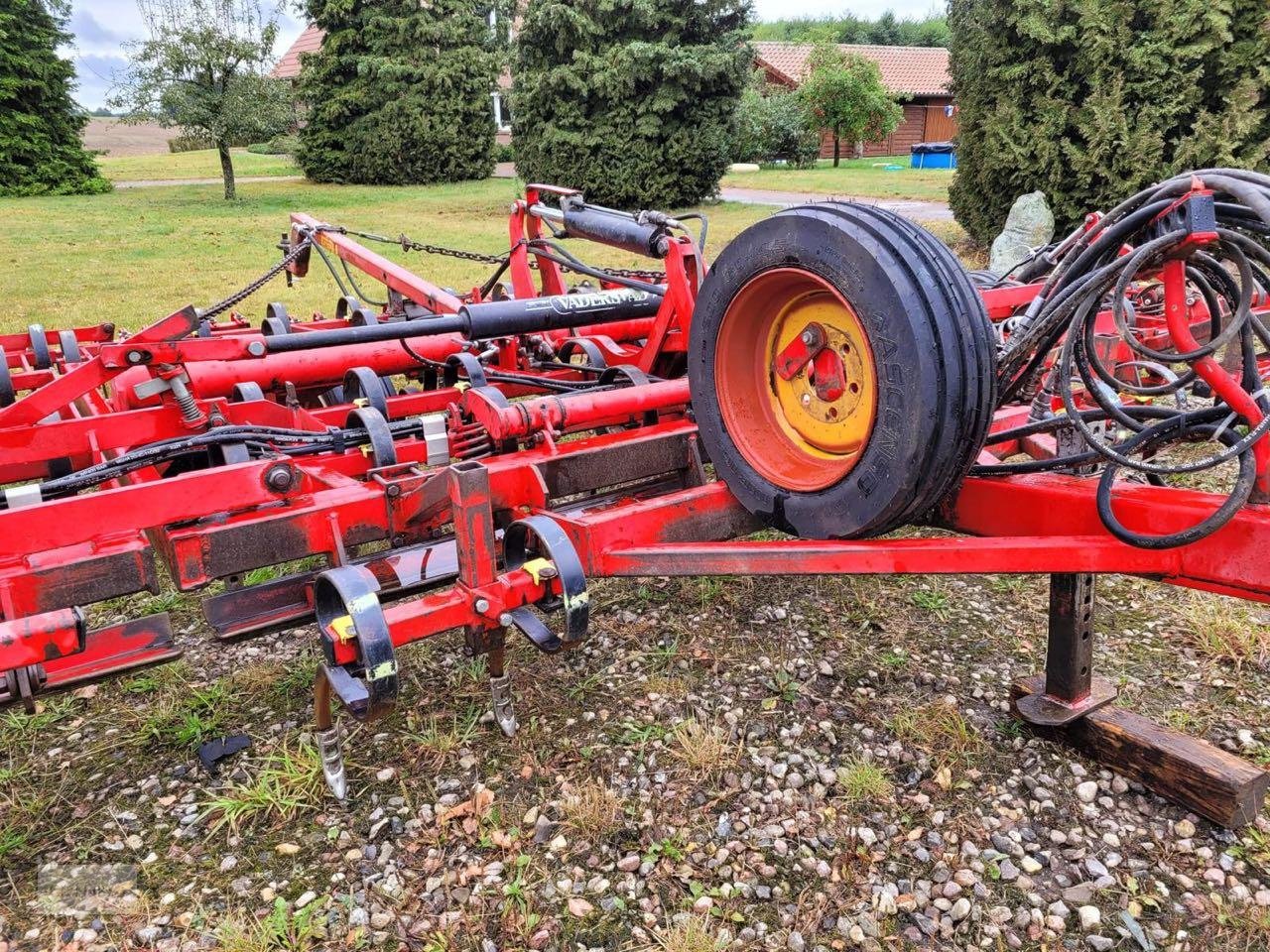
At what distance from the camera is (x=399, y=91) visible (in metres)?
25.3

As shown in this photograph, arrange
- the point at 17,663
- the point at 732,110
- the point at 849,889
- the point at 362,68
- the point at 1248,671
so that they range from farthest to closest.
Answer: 1. the point at 362,68
2. the point at 732,110
3. the point at 1248,671
4. the point at 849,889
5. the point at 17,663

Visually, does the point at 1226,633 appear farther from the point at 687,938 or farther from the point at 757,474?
the point at 687,938

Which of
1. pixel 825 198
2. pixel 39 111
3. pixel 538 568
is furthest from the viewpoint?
pixel 39 111

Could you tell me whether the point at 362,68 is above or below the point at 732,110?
above

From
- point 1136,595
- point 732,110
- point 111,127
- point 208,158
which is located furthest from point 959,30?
point 111,127

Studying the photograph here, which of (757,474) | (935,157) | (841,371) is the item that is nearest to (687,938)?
(757,474)

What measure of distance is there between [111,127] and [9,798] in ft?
232

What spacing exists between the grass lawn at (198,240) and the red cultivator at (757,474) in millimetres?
7468

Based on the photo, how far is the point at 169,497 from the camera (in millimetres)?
2822

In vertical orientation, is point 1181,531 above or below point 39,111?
below

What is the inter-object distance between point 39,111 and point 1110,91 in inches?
998

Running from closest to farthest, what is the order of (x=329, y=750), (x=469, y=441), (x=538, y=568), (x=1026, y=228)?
1. (x=538, y=568)
2. (x=329, y=750)
3. (x=469, y=441)
4. (x=1026, y=228)

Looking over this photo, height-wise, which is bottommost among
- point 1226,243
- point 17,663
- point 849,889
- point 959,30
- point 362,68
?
point 849,889

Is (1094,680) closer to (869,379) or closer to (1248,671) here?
(1248,671)
